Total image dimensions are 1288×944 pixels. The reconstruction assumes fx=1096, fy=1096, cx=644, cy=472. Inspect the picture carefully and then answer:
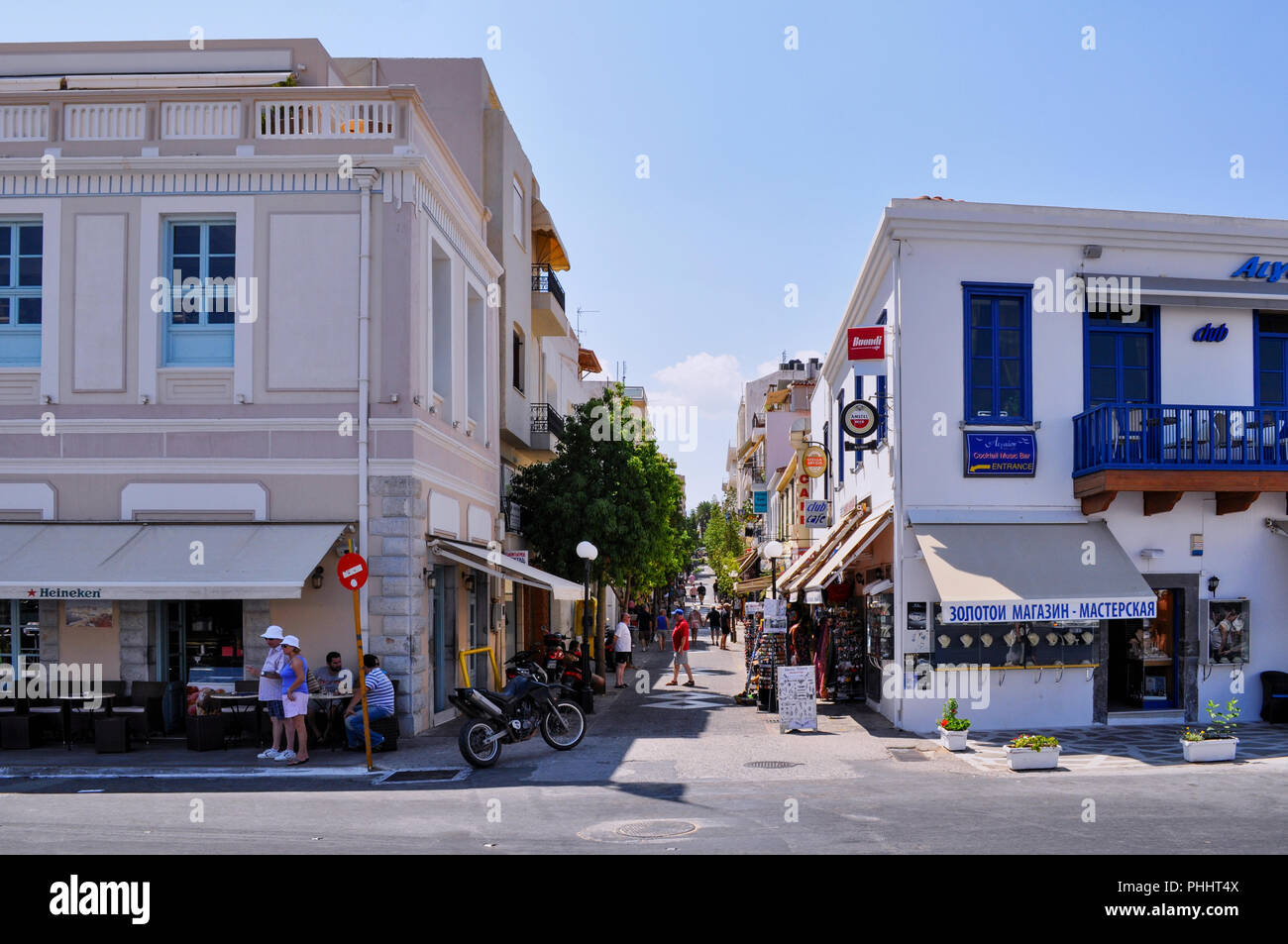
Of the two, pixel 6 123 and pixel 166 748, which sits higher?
pixel 6 123

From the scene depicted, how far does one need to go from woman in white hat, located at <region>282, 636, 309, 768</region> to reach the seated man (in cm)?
90

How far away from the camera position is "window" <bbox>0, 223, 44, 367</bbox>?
16516mm

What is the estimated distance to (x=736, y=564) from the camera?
165ft

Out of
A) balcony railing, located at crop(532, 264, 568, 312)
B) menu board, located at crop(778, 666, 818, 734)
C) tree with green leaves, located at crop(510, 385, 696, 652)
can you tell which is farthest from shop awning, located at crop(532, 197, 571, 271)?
menu board, located at crop(778, 666, 818, 734)

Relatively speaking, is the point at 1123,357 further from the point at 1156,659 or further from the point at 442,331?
the point at 442,331

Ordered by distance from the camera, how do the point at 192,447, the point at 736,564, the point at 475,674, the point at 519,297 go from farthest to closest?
the point at 736,564 → the point at 519,297 → the point at 475,674 → the point at 192,447

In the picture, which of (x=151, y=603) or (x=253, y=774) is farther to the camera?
(x=151, y=603)

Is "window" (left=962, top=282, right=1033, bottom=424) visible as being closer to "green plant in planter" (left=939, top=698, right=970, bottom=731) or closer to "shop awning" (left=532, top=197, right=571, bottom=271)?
"green plant in planter" (left=939, top=698, right=970, bottom=731)

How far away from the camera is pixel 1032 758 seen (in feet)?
42.9

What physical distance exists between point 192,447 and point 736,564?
36.0 meters

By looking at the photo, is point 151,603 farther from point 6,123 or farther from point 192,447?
point 6,123

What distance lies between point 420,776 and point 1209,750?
9.60 metres
